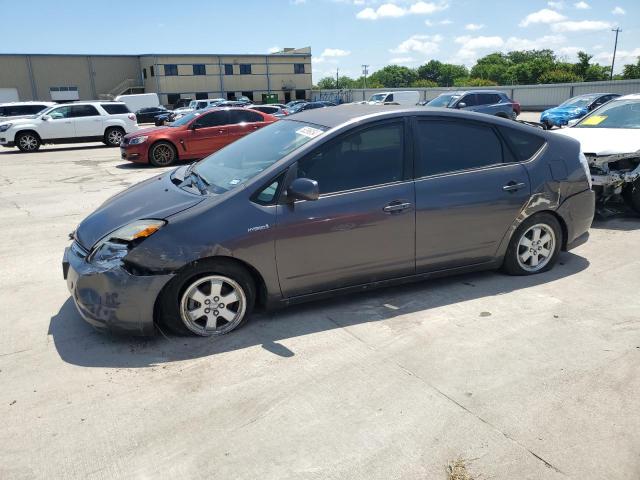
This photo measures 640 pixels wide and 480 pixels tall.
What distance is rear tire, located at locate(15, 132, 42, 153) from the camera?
61.1 ft

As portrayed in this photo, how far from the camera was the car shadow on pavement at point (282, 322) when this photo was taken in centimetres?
359

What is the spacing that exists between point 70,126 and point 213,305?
18.1 m

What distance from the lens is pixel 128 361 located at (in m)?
3.50

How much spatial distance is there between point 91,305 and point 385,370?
205 centimetres

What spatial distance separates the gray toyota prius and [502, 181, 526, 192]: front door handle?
0.05ft

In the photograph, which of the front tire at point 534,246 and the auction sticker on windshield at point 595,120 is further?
the auction sticker on windshield at point 595,120

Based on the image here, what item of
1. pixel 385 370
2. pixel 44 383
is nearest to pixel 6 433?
pixel 44 383

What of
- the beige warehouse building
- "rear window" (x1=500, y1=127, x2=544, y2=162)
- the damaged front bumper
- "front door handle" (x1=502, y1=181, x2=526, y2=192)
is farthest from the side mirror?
the beige warehouse building

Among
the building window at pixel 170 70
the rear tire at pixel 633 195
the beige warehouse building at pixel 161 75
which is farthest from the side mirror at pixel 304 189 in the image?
the building window at pixel 170 70

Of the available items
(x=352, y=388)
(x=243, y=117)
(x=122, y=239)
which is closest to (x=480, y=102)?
(x=243, y=117)

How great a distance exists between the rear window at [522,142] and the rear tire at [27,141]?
18795mm

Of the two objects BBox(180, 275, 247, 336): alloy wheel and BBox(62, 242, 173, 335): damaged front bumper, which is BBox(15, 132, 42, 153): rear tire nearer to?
BBox(62, 242, 173, 335): damaged front bumper

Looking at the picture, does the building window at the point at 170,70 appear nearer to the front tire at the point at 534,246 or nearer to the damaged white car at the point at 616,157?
the damaged white car at the point at 616,157

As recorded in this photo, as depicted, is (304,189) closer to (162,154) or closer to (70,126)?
(162,154)
